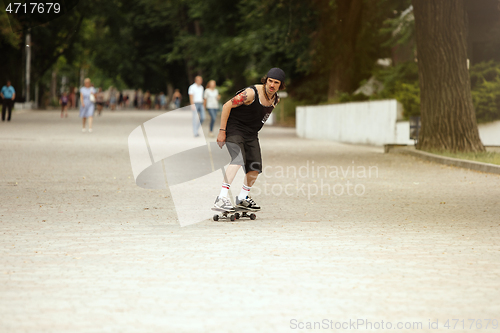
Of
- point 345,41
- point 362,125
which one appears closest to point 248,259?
point 362,125

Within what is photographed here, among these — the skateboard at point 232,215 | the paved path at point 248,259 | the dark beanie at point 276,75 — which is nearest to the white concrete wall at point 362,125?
the paved path at point 248,259

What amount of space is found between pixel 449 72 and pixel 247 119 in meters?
11.3

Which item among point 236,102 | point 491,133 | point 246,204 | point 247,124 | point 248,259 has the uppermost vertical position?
point 236,102

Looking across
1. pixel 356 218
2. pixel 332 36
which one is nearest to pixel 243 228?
pixel 356 218

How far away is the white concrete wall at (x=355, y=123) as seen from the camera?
24.5 metres

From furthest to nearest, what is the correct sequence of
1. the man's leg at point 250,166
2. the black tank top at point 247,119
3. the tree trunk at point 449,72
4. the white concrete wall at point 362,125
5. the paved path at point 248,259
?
1. the white concrete wall at point 362,125
2. the tree trunk at point 449,72
3. the man's leg at point 250,166
4. the black tank top at point 247,119
5. the paved path at point 248,259

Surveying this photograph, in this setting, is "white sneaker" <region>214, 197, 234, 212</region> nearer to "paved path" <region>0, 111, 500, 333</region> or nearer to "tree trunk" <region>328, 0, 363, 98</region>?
"paved path" <region>0, 111, 500, 333</region>

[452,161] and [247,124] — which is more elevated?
[247,124]

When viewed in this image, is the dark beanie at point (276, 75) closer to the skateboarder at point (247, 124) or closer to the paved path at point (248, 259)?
the skateboarder at point (247, 124)

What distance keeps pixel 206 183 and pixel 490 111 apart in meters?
13.7

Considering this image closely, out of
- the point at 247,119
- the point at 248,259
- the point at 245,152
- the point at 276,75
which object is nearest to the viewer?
the point at 248,259

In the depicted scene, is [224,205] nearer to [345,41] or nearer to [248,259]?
[248,259]

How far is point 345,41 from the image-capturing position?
111 feet

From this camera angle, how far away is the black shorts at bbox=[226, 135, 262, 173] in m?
9.13
